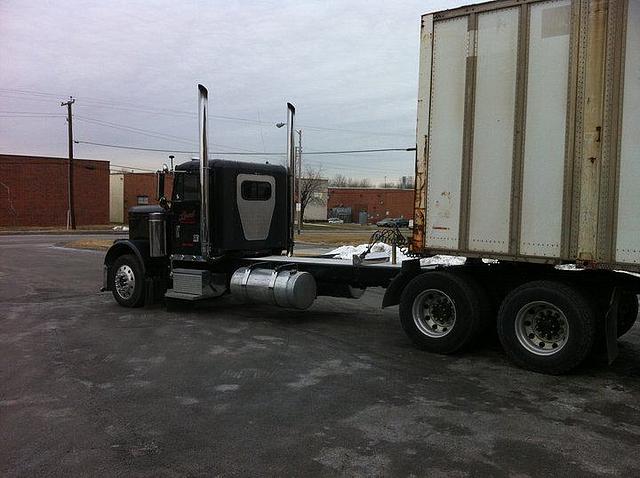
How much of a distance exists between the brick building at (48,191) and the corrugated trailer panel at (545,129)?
50.1m

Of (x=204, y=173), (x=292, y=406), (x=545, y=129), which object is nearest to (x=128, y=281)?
(x=204, y=173)

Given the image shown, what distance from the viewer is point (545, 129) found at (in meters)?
6.18

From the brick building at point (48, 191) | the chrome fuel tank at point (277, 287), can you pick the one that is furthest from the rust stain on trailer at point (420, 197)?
the brick building at point (48, 191)

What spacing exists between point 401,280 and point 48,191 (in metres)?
48.9

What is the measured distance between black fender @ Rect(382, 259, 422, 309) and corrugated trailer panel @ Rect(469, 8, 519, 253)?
0.97m

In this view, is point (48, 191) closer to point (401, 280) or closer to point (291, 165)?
point (291, 165)

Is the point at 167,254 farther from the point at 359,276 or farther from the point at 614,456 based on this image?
the point at 614,456

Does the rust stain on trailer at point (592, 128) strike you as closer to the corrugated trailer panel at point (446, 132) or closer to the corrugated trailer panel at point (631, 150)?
the corrugated trailer panel at point (631, 150)

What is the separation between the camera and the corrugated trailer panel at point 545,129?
19.9 ft

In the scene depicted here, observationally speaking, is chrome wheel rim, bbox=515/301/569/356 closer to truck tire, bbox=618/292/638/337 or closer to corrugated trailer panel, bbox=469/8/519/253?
corrugated trailer panel, bbox=469/8/519/253

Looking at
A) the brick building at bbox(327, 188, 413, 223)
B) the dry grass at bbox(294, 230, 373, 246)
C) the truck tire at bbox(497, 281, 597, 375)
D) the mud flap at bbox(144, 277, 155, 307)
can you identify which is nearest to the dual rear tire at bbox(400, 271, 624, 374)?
the truck tire at bbox(497, 281, 597, 375)

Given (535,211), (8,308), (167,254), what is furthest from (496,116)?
(8,308)

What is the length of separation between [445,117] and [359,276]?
111 inches

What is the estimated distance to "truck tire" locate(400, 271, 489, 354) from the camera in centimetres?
678
